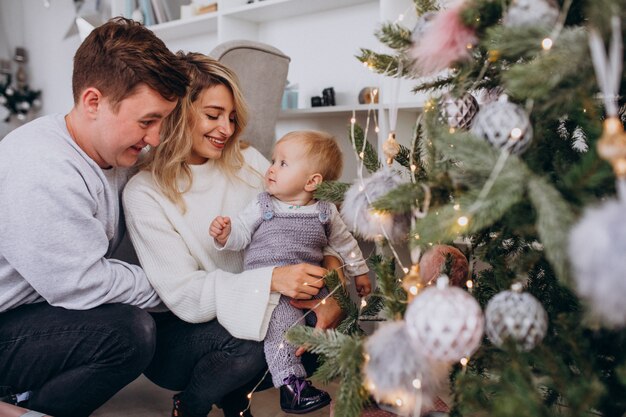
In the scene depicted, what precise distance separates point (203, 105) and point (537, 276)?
35.7 inches

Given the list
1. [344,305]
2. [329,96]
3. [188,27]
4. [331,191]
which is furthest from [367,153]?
[188,27]

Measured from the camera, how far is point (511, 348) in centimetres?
75

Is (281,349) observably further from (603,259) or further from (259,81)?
(259,81)

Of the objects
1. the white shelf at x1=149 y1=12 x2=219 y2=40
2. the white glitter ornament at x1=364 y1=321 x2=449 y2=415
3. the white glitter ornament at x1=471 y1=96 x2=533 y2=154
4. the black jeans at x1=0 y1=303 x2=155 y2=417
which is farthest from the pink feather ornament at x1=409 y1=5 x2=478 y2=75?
the white shelf at x1=149 y1=12 x2=219 y2=40

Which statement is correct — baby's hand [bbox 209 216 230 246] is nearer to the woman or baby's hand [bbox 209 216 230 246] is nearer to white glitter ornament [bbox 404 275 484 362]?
the woman

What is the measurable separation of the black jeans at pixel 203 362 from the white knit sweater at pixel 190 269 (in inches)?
2.0

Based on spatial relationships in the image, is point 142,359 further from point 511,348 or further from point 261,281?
point 511,348

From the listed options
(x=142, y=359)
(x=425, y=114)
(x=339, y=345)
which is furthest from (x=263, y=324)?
(x=425, y=114)

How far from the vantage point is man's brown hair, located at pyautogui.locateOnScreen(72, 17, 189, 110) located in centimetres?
124

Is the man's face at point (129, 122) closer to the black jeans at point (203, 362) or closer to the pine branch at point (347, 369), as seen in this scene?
the black jeans at point (203, 362)

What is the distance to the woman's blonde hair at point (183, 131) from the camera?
1.45 meters

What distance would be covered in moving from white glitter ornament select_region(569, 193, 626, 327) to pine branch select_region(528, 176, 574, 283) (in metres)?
0.03

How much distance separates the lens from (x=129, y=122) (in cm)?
126

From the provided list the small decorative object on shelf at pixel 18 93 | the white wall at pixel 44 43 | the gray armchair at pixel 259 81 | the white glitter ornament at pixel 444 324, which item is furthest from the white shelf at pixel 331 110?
the small decorative object on shelf at pixel 18 93
